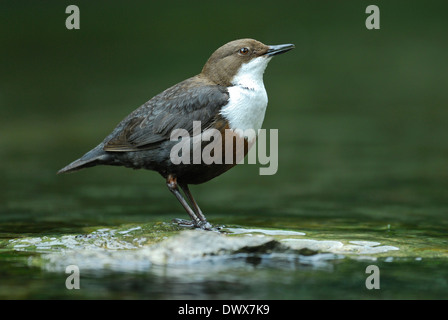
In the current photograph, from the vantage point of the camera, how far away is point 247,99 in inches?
241

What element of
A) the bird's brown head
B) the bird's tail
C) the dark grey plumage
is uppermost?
the bird's brown head

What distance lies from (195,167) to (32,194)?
3207 mm

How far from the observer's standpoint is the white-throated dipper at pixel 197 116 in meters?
6.09

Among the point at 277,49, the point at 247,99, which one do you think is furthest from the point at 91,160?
the point at 277,49

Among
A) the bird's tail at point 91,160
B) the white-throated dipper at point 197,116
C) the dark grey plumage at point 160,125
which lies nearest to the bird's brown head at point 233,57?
the white-throated dipper at point 197,116

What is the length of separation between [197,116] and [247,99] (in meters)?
0.42

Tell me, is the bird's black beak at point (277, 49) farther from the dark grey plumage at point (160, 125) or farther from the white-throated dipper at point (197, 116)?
the dark grey plumage at point (160, 125)

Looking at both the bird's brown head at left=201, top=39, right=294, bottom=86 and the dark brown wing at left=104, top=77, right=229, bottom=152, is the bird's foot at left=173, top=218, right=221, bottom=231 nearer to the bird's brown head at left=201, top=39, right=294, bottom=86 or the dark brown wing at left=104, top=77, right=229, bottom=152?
the dark brown wing at left=104, top=77, right=229, bottom=152

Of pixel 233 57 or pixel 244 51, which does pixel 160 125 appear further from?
pixel 244 51

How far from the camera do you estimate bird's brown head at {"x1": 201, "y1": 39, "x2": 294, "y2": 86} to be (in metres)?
6.35

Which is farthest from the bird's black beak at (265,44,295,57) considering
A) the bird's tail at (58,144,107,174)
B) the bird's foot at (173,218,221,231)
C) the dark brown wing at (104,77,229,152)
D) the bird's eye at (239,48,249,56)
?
the bird's tail at (58,144,107,174)

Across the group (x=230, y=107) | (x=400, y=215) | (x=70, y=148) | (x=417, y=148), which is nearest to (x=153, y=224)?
(x=230, y=107)

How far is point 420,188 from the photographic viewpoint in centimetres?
889

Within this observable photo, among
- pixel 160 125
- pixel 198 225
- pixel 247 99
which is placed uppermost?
pixel 247 99
